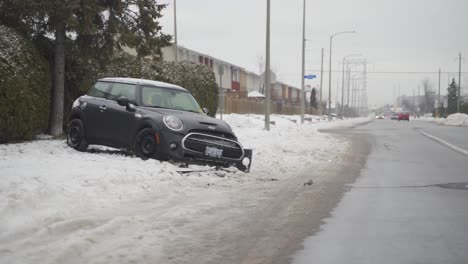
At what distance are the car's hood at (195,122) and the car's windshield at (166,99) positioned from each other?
0.43 meters

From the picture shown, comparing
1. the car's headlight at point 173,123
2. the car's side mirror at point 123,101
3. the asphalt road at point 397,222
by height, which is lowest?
the asphalt road at point 397,222

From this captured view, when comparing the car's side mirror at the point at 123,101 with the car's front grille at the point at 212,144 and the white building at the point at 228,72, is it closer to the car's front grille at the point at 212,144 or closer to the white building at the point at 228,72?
the car's front grille at the point at 212,144

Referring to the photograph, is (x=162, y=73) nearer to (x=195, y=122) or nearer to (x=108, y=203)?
(x=195, y=122)

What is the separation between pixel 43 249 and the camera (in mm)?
4551

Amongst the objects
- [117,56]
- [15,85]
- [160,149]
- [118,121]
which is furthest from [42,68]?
[160,149]

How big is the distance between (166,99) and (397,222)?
20.4 feet

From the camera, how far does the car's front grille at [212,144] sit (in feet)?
30.8

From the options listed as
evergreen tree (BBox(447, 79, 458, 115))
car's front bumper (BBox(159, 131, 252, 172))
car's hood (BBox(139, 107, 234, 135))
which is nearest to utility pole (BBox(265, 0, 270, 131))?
car's hood (BBox(139, 107, 234, 135))

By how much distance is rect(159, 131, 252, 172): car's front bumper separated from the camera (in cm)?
933

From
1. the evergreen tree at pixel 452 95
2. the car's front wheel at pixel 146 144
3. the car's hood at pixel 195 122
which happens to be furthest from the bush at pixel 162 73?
the evergreen tree at pixel 452 95

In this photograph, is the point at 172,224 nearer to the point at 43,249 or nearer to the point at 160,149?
the point at 43,249

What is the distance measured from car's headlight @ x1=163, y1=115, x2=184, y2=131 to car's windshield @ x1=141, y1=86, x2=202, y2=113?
3.80 ft

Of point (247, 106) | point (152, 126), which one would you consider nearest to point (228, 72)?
point (247, 106)

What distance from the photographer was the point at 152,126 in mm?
9750
